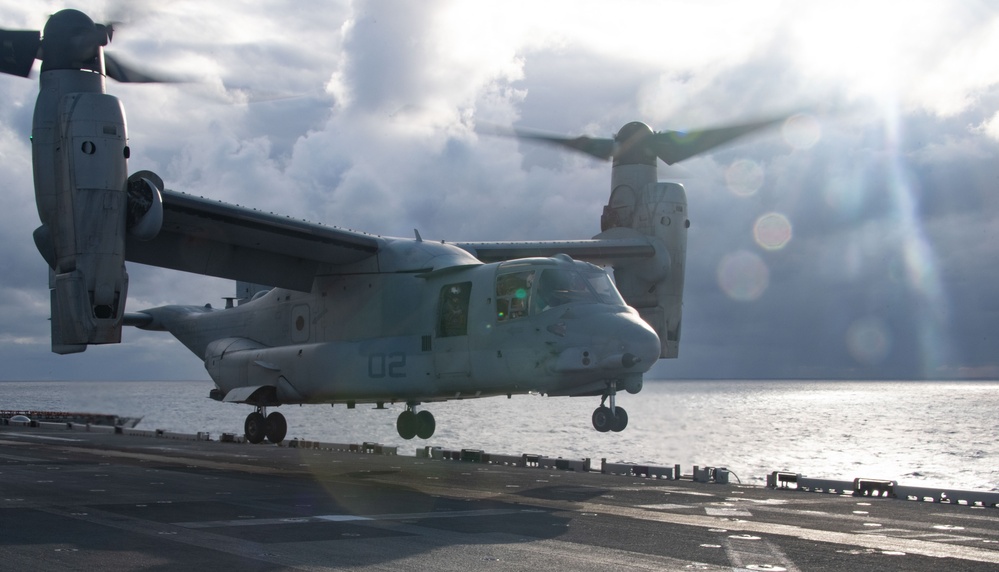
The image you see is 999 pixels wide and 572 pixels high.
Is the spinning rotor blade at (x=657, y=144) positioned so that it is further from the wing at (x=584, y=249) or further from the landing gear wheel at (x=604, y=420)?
the landing gear wheel at (x=604, y=420)

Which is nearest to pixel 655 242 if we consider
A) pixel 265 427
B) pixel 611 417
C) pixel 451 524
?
pixel 611 417

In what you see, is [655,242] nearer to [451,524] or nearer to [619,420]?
[619,420]

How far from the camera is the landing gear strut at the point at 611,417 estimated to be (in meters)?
17.5

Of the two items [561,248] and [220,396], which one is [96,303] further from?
[561,248]

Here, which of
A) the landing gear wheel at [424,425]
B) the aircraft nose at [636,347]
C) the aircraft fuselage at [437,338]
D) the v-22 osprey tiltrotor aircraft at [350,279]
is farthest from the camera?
the landing gear wheel at [424,425]

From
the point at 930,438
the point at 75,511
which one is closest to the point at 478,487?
the point at 75,511

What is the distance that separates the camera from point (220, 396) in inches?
1017

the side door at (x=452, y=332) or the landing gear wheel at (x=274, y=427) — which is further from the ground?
the side door at (x=452, y=332)

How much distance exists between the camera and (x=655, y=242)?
83.8 ft

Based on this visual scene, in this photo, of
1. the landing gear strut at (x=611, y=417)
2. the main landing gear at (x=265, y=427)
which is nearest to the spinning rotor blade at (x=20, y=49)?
the main landing gear at (x=265, y=427)

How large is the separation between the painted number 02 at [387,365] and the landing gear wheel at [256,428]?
18.3 feet

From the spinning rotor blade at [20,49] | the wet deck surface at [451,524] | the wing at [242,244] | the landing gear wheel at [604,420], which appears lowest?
the wet deck surface at [451,524]

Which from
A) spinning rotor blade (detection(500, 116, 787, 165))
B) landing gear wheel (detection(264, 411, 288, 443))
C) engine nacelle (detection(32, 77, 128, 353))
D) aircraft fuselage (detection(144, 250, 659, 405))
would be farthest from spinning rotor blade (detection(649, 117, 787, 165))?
engine nacelle (detection(32, 77, 128, 353))

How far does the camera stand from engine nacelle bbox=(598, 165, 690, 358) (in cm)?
2539
